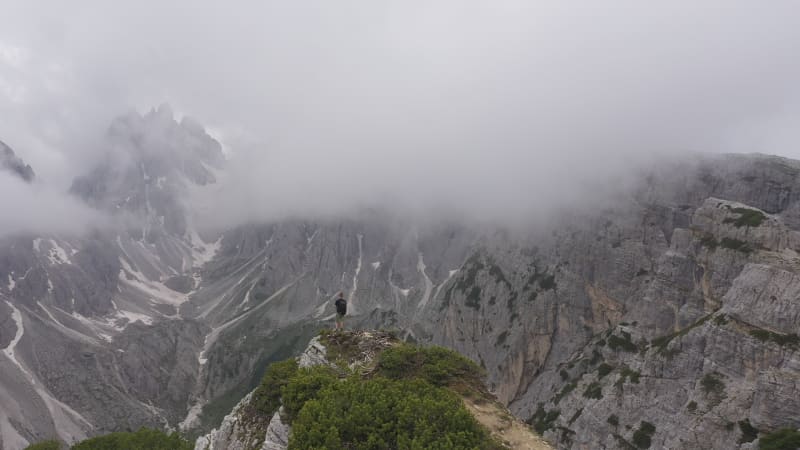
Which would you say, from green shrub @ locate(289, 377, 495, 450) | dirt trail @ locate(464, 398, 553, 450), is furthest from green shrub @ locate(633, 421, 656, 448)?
green shrub @ locate(289, 377, 495, 450)

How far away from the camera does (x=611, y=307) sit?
123438mm

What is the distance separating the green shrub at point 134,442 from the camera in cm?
4211

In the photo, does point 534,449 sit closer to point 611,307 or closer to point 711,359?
point 711,359

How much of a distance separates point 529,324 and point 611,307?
25820 millimetres

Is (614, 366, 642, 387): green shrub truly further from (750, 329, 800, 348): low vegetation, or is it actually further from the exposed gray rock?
the exposed gray rock

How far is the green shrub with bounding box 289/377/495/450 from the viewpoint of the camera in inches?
587

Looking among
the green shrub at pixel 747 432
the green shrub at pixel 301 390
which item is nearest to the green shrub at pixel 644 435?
the green shrub at pixel 747 432

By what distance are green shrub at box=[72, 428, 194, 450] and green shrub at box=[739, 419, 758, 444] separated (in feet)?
242

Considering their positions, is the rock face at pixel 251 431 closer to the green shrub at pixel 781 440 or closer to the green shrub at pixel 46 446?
the green shrub at pixel 46 446

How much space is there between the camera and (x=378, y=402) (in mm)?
16797

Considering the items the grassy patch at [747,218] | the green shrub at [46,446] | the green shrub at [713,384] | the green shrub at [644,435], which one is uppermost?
the grassy patch at [747,218]

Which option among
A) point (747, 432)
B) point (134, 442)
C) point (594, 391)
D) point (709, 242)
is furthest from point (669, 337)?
point (134, 442)

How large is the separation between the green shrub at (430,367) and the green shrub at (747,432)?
6171cm

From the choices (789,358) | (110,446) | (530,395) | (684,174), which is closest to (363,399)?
(110,446)
